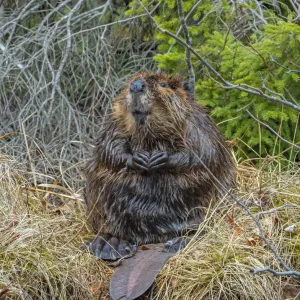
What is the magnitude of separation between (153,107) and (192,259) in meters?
0.81

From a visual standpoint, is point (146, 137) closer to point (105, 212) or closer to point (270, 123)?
point (105, 212)

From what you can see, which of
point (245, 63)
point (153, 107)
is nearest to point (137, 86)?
point (153, 107)

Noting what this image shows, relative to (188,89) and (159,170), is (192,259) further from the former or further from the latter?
(188,89)

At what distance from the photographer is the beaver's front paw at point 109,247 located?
12.8 feet

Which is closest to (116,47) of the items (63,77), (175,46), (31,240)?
(63,77)

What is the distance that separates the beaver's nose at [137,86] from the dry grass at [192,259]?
0.72 m

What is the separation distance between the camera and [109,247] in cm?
396

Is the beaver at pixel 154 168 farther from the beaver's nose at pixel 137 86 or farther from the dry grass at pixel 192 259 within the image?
the dry grass at pixel 192 259

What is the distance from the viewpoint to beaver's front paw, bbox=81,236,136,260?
3906 mm

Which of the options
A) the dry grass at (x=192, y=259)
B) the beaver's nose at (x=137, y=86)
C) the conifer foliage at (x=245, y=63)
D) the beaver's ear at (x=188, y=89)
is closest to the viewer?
the dry grass at (x=192, y=259)

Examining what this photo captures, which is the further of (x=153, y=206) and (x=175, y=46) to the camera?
(x=175, y=46)

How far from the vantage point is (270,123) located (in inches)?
202

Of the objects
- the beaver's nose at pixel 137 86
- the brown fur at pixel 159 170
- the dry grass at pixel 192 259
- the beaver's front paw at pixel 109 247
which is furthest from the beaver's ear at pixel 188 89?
the beaver's front paw at pixel 109 247

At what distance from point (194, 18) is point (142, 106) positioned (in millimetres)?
1865
